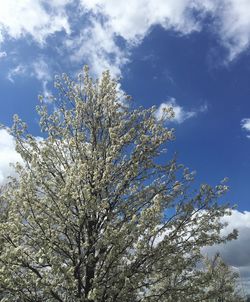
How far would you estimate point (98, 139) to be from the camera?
469 inches

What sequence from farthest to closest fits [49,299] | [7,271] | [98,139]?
1. [98,139]
2. [49,299]
3. [7,271]

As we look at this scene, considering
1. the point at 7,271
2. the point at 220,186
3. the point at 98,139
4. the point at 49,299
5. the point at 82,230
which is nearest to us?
the point at 7,271

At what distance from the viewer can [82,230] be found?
1004 cm

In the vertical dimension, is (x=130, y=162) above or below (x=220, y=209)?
above

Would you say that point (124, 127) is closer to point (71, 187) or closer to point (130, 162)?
point (130, 162)

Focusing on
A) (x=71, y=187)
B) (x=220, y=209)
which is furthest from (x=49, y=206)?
(x=220, y=209)

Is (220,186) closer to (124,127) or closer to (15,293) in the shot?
(124,127)

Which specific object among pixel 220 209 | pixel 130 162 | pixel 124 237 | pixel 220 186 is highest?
pixel 130 162

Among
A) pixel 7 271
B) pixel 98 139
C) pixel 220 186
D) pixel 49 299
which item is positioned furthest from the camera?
pixel 98 139

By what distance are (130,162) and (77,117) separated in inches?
90.8

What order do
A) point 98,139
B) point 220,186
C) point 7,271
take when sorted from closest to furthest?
point 7,271 < point 220,186 < point 98,139

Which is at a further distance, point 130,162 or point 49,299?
point 130,162

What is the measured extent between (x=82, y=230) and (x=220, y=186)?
4031mm

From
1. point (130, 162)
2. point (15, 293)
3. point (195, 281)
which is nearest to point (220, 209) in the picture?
point (195, 281)
